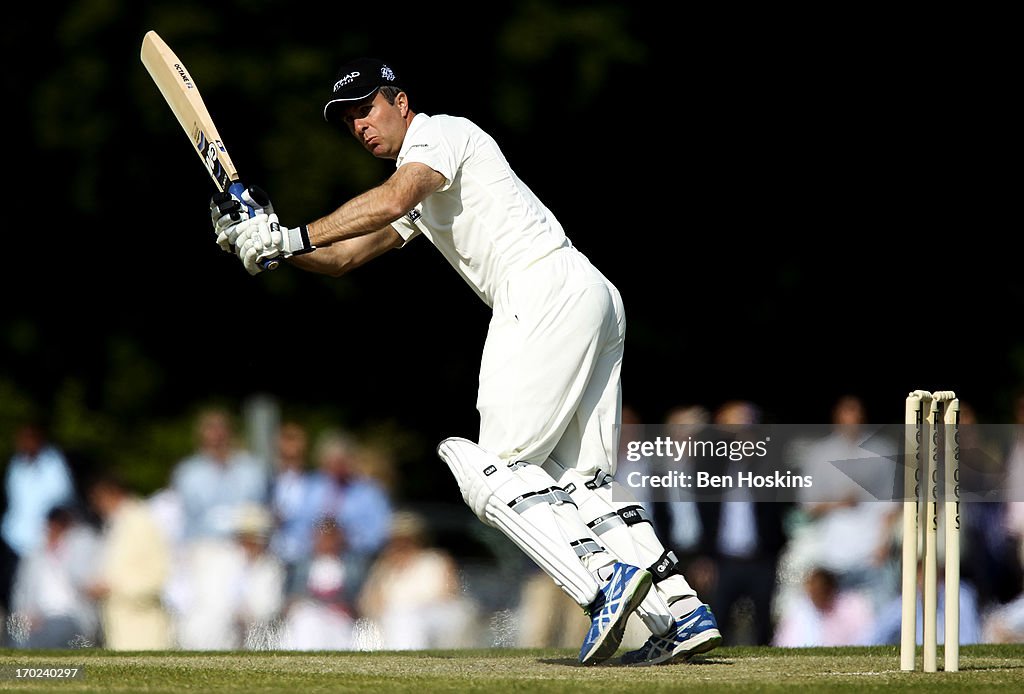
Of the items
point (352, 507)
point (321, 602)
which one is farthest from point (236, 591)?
point (352, 507)

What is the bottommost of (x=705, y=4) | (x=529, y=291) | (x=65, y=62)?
(x=529, y=291)

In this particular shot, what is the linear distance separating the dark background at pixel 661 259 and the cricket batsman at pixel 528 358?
738 cm

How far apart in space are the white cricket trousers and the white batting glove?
610 millimetres

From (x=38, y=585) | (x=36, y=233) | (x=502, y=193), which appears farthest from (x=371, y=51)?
(x=502, y=193)

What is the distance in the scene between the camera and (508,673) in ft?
15.1

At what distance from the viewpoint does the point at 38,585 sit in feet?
24.4

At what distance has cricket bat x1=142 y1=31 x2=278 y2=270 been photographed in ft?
17.3

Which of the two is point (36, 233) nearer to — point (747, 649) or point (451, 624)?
point (451, 624)

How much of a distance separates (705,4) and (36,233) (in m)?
5.49

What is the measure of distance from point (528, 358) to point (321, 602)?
276cm

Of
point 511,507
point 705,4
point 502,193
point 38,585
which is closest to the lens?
point 511,507

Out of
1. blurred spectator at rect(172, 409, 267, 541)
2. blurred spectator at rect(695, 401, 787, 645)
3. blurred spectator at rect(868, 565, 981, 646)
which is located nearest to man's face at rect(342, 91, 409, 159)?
blurred spectator at rect(695, 401, 787, 645)

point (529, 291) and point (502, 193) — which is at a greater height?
point (502, 193)

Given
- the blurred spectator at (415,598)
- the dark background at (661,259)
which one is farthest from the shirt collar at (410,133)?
the dark background at (661,259)
